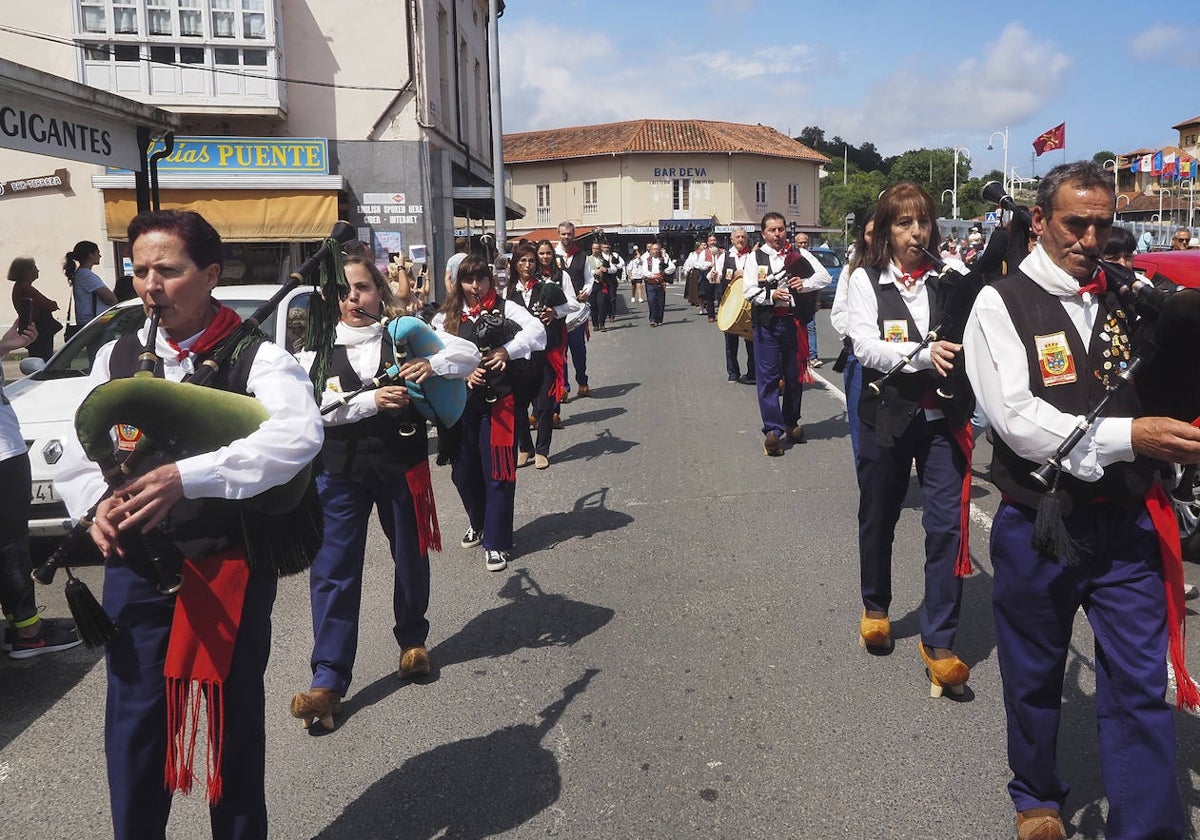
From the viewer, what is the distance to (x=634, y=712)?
4039 millimetres

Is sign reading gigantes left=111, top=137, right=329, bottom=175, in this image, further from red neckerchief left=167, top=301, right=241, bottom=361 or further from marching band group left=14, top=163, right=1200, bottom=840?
red neckerchief left=167, top=301, right=241, bottom=361

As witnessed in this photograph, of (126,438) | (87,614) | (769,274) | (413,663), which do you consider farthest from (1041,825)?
(769,274)

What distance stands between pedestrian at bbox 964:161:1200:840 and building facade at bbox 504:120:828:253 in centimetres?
5224

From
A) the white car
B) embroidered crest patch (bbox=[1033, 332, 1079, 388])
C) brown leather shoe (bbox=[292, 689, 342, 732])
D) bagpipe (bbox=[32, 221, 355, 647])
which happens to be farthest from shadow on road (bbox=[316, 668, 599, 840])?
embroidered crest patch (bbox=[1033, 332, 1079, 388])

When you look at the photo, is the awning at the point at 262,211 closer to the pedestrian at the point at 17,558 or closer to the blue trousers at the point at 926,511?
the pedestrian at the point at 17,558

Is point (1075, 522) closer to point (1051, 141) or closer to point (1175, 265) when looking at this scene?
point (1175, 265)

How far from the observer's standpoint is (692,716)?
399 centimetres

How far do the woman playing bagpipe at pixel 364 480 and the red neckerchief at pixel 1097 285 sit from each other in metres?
2.50

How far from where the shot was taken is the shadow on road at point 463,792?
3264 millimetres

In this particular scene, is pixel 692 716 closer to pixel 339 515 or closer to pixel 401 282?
pixel 339 515

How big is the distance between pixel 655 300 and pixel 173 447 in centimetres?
2102

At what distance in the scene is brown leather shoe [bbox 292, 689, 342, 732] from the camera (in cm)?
393

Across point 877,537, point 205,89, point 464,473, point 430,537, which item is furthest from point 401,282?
point 205,89

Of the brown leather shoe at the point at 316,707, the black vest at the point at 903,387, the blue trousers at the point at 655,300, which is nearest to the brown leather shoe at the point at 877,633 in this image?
the black vest at the point at 903,387
